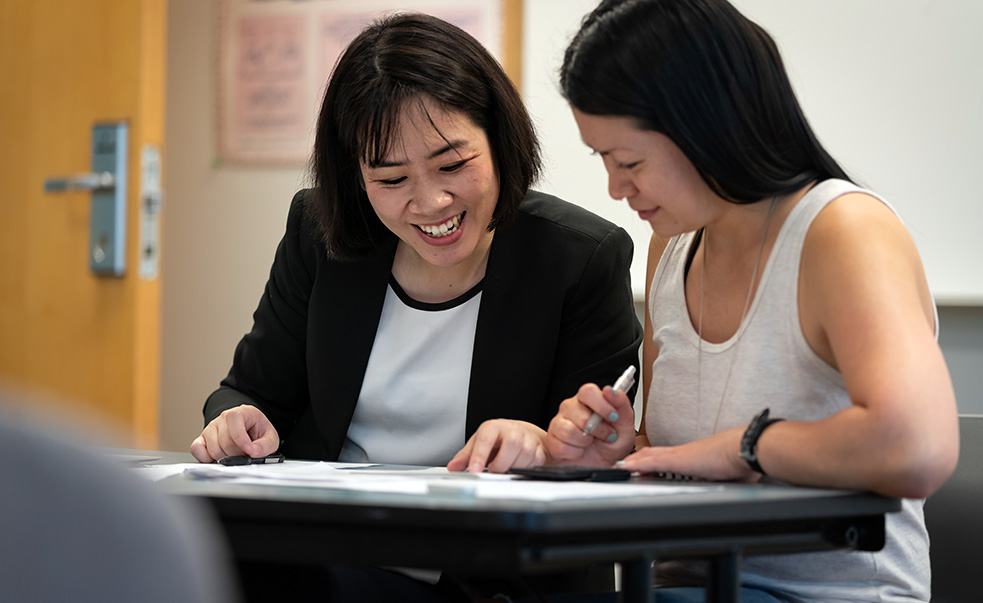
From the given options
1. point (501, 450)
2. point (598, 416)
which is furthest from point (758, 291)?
point (501, 450)

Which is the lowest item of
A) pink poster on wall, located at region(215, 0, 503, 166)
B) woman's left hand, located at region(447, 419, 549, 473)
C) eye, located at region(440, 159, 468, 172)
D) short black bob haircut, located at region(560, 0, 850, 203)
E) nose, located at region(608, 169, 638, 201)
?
woman's left hand, located at region(447, 419, 549, 473)

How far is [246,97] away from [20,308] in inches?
39.5

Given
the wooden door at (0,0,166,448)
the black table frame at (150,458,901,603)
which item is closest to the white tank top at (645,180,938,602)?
the black table frame at (150,458,901,603)

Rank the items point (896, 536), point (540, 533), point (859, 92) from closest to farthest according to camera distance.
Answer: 1. point (540, 533)
2. point (896, 536)
3. point (859, 92)

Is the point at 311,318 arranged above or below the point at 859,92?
below

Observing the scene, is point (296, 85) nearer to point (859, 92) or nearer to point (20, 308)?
point (20, 308)

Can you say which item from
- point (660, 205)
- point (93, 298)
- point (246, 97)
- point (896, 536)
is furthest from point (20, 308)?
point (896, 536)

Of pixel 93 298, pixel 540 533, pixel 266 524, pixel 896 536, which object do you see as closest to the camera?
pixel 540 533

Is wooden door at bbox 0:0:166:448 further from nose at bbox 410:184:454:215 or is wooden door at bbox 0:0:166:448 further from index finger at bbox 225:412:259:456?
nose at bbox 410:184:454:215

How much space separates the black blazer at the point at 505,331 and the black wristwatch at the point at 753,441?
0.50m

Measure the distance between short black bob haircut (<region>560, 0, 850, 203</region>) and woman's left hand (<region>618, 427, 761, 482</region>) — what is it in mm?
298

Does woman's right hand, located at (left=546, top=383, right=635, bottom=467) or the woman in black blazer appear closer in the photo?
woman's right hand, located at (left=546, top=383, right=635, bottom=467)

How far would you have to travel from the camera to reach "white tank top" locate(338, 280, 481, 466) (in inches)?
60.3

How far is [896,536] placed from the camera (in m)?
1.06
